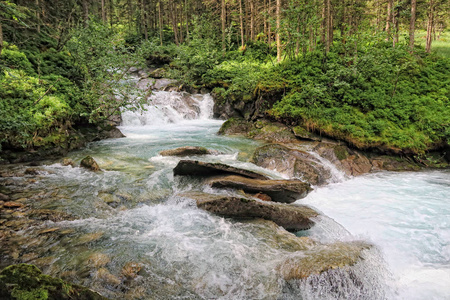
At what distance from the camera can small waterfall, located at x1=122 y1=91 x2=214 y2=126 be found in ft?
54.3

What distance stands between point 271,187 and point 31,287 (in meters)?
5.38

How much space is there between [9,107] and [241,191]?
297 inches

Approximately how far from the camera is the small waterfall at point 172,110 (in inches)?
651

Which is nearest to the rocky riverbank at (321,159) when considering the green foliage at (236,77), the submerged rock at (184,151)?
the submerged rock at (184,151)

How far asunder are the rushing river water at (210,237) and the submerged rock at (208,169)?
0.48 metres

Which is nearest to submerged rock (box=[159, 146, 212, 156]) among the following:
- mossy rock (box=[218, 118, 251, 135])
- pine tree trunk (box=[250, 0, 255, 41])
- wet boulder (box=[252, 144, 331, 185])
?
wet boulder (box=[252, 144, 331, 185])

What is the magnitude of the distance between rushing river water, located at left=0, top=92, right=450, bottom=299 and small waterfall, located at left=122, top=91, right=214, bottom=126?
24.8 feet

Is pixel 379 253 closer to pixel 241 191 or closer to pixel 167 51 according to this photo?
pixel 241 191

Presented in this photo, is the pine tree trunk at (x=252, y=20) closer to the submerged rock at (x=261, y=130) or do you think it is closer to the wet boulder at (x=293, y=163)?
the submerged rock at (x=261, y=130)

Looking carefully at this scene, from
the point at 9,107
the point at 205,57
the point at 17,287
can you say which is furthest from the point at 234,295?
the point at 205,57

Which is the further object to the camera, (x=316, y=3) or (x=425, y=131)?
(x=316, y=3)

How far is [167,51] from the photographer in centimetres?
2958

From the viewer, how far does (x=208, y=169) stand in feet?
24.1

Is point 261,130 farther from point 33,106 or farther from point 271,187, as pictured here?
point 33,106
